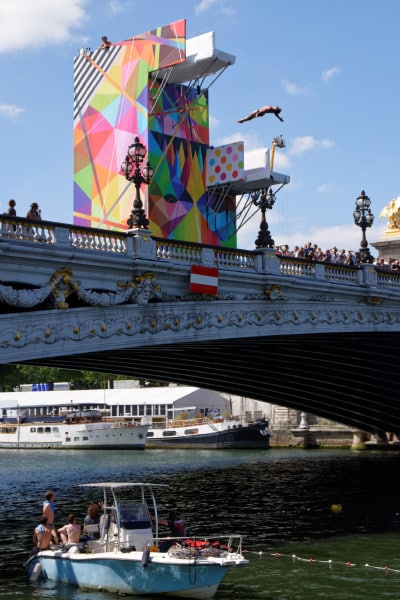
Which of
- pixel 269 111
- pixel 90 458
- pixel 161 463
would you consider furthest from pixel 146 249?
pixel 90 458

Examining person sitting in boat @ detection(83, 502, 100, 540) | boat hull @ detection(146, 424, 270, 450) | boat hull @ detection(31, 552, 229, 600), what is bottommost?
boat hull @ detection(31, 552, 229, 600)

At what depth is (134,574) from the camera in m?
26.2

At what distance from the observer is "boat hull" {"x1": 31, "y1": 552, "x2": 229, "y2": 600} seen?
82.9ft

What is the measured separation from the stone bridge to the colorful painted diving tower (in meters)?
10.4

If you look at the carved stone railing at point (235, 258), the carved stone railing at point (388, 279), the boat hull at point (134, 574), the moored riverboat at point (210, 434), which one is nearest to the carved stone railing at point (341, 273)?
the carved stone railing at point (388, 279)

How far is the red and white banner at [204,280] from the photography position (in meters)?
35.1

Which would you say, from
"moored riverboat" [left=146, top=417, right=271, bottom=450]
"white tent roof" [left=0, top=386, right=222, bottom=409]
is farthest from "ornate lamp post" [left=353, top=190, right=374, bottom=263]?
"white tent roof" [left=0, top=386, right=222, bottom=409]

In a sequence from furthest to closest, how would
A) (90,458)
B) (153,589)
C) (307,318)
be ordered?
(90,458), (307,318), (153,589)

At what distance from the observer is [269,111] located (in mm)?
61188

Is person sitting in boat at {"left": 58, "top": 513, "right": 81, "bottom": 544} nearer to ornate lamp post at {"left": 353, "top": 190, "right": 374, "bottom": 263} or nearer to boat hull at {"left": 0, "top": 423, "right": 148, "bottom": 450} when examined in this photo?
ornate lamp post at {"left": 353, "top": 190, "right": 374, "bottom": 263}

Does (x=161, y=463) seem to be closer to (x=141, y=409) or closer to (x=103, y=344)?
(x=141, y=409)

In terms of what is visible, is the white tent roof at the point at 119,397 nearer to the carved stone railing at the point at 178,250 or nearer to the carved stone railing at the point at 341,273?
the carved stone railing at the point at 341,273

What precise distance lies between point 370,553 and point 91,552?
10156 millimetres

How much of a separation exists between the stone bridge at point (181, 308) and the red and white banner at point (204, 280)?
0.17 meters
